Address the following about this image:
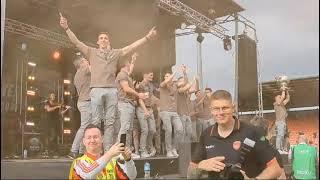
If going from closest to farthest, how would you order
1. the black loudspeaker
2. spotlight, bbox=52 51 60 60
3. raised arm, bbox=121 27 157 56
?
raised arm, bbox=121 27 157 56
the black loudspeaker
spotlight, bbox=52 51 60 60

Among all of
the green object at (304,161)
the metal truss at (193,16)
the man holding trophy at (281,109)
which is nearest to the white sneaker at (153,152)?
the man holding trophy at (281,109)

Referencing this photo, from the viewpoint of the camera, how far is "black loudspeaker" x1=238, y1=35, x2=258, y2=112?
12.0 ft

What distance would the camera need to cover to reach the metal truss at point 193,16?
3812 millimetres

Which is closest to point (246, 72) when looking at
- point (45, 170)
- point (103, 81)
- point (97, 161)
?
point (103, 81)

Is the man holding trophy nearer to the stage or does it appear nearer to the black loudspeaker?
the black loudspeaker

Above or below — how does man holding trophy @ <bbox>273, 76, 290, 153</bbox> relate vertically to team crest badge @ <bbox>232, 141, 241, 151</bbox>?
above

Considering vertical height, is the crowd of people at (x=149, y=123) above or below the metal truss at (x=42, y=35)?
below

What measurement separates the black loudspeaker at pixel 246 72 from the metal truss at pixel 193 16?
0.68 ft

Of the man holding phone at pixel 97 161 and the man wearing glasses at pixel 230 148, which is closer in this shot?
the man wearing glasses at pixel 230 148

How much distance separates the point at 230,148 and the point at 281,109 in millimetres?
2390

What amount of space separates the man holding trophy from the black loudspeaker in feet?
0.75

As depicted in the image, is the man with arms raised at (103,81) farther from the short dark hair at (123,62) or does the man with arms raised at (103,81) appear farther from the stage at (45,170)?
the stage at (45,170)

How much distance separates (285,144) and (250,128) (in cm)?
305

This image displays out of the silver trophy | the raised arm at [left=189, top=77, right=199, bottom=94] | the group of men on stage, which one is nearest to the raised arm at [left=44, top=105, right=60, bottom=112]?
the group of men on stage
